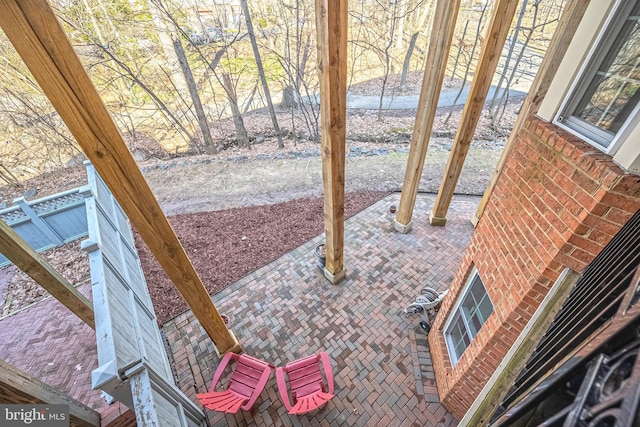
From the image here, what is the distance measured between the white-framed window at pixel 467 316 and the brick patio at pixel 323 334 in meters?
0.55

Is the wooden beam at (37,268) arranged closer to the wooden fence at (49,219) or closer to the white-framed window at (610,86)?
the wooden fence at (49,219)

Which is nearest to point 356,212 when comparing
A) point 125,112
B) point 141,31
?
point 141,31

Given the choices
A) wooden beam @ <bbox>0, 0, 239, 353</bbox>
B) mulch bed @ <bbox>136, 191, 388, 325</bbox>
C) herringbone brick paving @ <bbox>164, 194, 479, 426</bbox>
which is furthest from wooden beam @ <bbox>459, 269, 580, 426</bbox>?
mulch bed @ <bbox>136, 191, 388, 325</bbox>

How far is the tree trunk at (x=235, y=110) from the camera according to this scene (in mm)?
9383

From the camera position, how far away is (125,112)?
10594mm

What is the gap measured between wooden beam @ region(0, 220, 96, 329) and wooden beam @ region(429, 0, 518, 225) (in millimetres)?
6274

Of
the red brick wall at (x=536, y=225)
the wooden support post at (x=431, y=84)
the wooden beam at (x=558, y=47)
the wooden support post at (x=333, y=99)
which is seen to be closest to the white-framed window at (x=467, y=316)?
the red brick wall at (x=536, y=225)

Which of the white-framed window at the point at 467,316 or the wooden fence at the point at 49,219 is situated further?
the wooden fence at the point at 49,219

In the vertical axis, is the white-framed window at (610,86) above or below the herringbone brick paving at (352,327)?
above

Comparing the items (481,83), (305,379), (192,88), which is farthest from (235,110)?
(305,379)

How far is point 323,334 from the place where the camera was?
4.00 metres

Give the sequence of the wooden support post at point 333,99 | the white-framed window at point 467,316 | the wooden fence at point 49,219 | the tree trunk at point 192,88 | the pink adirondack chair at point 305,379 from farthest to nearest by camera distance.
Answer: the tree trunk at point 192,88, the wooden fence at point 49,219, the pink adirondack chair at point 305,379, the white-framed window at point 467,316, the wooden support post at point 333,99

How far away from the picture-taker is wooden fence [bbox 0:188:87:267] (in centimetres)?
541

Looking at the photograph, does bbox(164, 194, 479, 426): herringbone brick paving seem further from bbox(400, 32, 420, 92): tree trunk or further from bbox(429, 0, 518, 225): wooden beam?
bbox(400, 32, 420, 92): tree trunk
